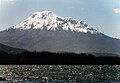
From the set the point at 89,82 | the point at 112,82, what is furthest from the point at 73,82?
the point at 112,82

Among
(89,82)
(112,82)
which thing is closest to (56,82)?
(89,82)

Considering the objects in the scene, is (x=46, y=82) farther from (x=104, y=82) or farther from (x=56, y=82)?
(x=104, y=82)

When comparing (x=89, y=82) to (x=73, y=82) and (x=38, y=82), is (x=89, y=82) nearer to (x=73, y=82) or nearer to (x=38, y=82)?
(x=73, y=82)

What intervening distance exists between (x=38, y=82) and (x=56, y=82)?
160 inches

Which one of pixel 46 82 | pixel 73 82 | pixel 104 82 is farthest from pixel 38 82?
pixel 104 82

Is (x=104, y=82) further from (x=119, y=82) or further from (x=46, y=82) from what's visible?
(x=46, y=82)

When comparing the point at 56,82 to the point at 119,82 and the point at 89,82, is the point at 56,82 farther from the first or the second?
the point at 119,82

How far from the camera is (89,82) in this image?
288 feet

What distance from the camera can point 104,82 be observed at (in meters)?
88.5

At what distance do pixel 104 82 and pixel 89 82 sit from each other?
3.63 m

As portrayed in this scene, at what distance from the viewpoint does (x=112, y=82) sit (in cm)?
8856

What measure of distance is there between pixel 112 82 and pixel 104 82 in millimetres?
1870

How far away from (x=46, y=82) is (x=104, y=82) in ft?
44.6

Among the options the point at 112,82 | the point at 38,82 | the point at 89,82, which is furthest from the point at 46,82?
the point at 112,82
